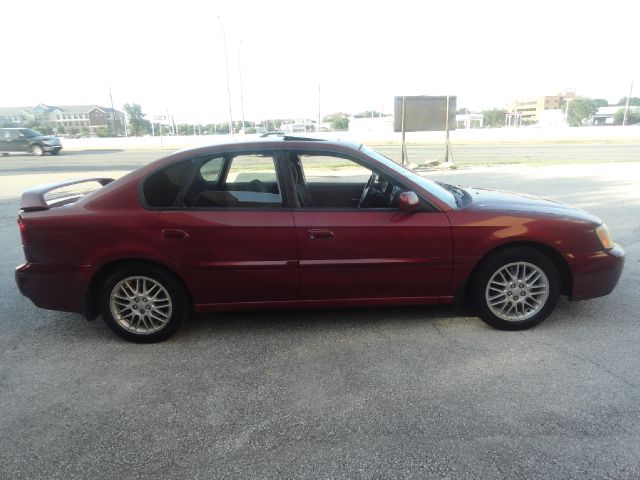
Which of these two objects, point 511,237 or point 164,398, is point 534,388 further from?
point 164,398

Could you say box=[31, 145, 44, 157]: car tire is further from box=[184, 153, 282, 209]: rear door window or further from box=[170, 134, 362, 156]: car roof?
box=[184, 153, 282, 209]: rear door window

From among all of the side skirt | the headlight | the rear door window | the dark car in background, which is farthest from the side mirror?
the dark car in background

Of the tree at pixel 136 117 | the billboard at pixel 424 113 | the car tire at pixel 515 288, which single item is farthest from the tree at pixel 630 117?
the car tire at pixel 515 288

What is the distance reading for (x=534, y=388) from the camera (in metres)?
2.95

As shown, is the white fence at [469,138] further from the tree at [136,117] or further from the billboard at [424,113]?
the tree at [136,117]

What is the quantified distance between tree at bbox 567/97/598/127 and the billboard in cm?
7373

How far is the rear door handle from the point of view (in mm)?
3506

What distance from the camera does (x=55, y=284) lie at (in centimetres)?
360

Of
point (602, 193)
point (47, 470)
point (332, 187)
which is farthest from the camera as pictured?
point (602, 193)

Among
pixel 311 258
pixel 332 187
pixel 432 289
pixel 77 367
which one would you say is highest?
pixel 332 187

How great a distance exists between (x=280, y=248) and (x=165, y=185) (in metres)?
1.04

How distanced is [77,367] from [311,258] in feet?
6.18

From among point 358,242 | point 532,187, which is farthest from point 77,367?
point 532,187

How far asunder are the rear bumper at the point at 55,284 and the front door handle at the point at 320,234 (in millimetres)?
1719
